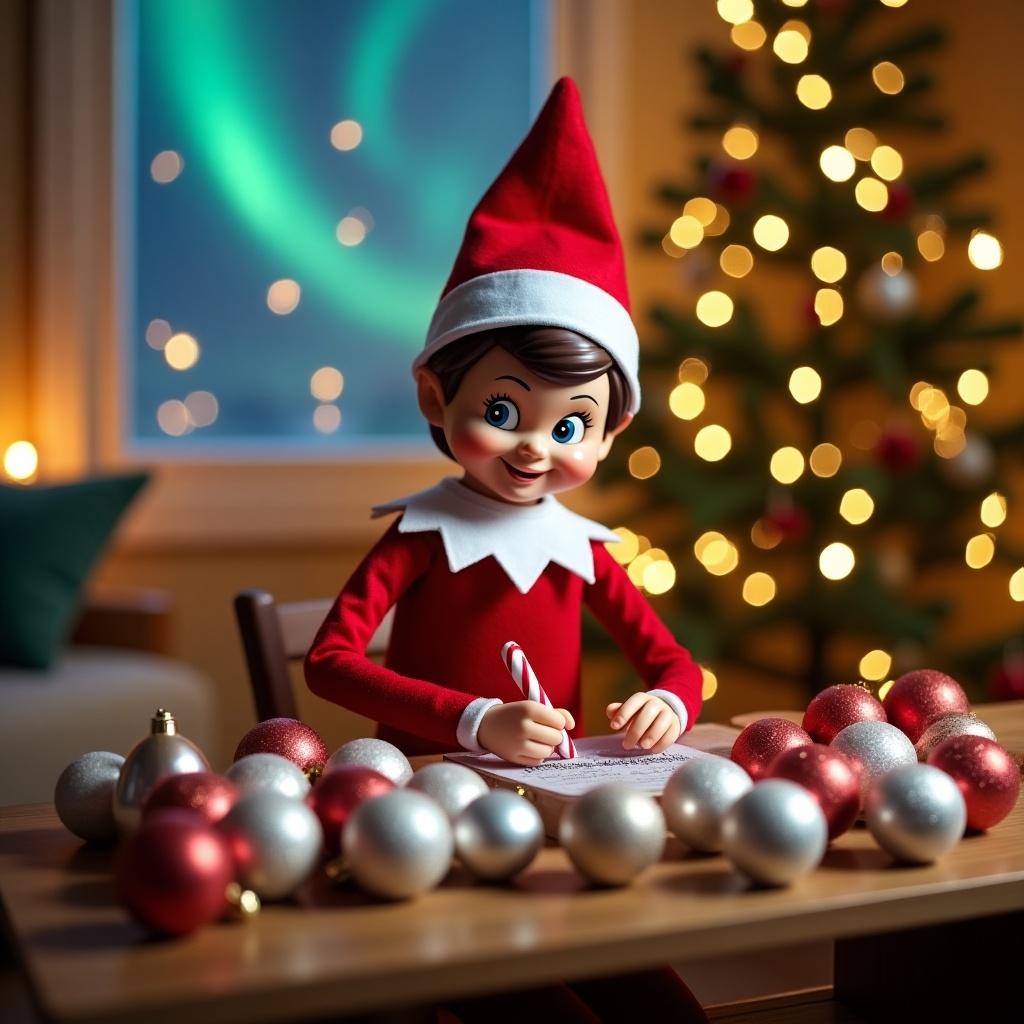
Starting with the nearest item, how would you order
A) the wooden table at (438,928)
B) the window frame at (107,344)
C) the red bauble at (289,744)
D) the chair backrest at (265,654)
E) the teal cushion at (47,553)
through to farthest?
the wooden table at (438,928), the red bauble at (289,744), the chair backrest at (265,654), the teal cushion at (47,553), the window frame at (107,344)

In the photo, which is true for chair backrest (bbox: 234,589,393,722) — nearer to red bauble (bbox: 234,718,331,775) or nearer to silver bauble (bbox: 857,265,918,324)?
red bauble (bbox: 234,718,331,775)

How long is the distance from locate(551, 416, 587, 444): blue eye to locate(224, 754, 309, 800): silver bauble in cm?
44

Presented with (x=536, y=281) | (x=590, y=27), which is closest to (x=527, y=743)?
(x=536, y=281)

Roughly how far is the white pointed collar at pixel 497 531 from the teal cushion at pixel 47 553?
1289 mm

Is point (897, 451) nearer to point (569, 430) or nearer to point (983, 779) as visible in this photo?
point (569, 430)

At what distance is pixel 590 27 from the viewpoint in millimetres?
3160

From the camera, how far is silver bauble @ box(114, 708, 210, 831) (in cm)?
81

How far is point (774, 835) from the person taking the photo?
0.73m

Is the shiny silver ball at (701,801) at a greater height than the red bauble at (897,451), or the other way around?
the shiny silver ball at (701,801)

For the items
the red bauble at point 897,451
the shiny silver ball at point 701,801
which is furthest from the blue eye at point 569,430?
the red bauble at point 897,451

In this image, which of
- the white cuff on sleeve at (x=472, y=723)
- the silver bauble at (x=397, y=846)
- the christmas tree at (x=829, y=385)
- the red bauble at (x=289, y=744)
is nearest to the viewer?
the silver bauble at (x=397, y=846)

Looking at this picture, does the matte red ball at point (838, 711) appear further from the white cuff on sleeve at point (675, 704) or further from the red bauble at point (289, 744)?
the red bauble at point (289, 744)

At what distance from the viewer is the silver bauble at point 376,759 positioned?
0.87 meters

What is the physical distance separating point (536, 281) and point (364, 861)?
23.3 inches
